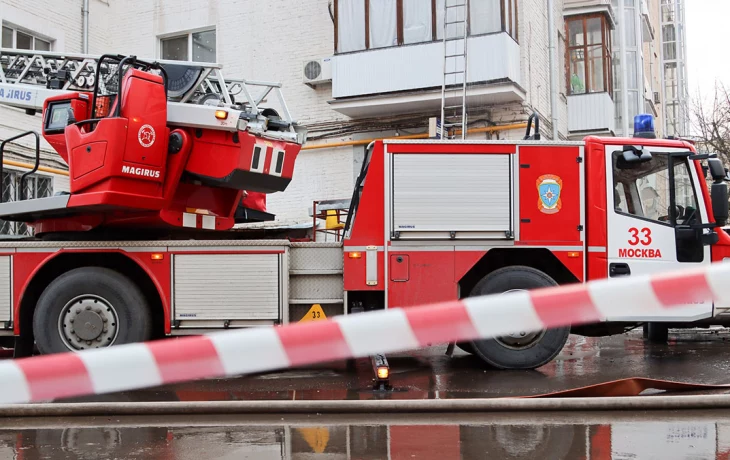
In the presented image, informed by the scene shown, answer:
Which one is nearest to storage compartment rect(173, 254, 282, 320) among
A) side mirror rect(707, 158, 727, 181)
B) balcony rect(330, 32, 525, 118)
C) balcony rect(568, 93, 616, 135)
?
side mirror rect(707, 158, 727, 181)

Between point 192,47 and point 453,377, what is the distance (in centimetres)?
1364

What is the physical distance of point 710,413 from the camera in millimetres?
5973

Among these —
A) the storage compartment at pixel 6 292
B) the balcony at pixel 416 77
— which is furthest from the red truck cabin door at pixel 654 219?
the balcony at pixel 416 77

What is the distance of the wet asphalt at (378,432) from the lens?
16.4 ft

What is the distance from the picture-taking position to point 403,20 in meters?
16.0

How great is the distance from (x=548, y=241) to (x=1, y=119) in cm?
1275

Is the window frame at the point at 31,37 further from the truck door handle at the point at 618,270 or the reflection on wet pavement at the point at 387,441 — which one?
the truck door handle at the point at 618,270

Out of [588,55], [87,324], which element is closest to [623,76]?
[588,55]

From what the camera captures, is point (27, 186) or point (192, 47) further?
point (192, 47)

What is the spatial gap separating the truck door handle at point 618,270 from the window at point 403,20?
8052mm

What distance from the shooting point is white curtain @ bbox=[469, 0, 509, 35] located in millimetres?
15344

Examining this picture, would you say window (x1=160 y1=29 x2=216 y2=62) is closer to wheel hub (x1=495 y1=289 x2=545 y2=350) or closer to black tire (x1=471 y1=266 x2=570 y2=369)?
black tire (x1=471 y1=266 x2=570 y2=369)

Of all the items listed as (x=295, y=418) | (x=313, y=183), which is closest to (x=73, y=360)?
(x=295, y=418)

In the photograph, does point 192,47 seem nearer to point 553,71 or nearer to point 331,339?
point 553,71
